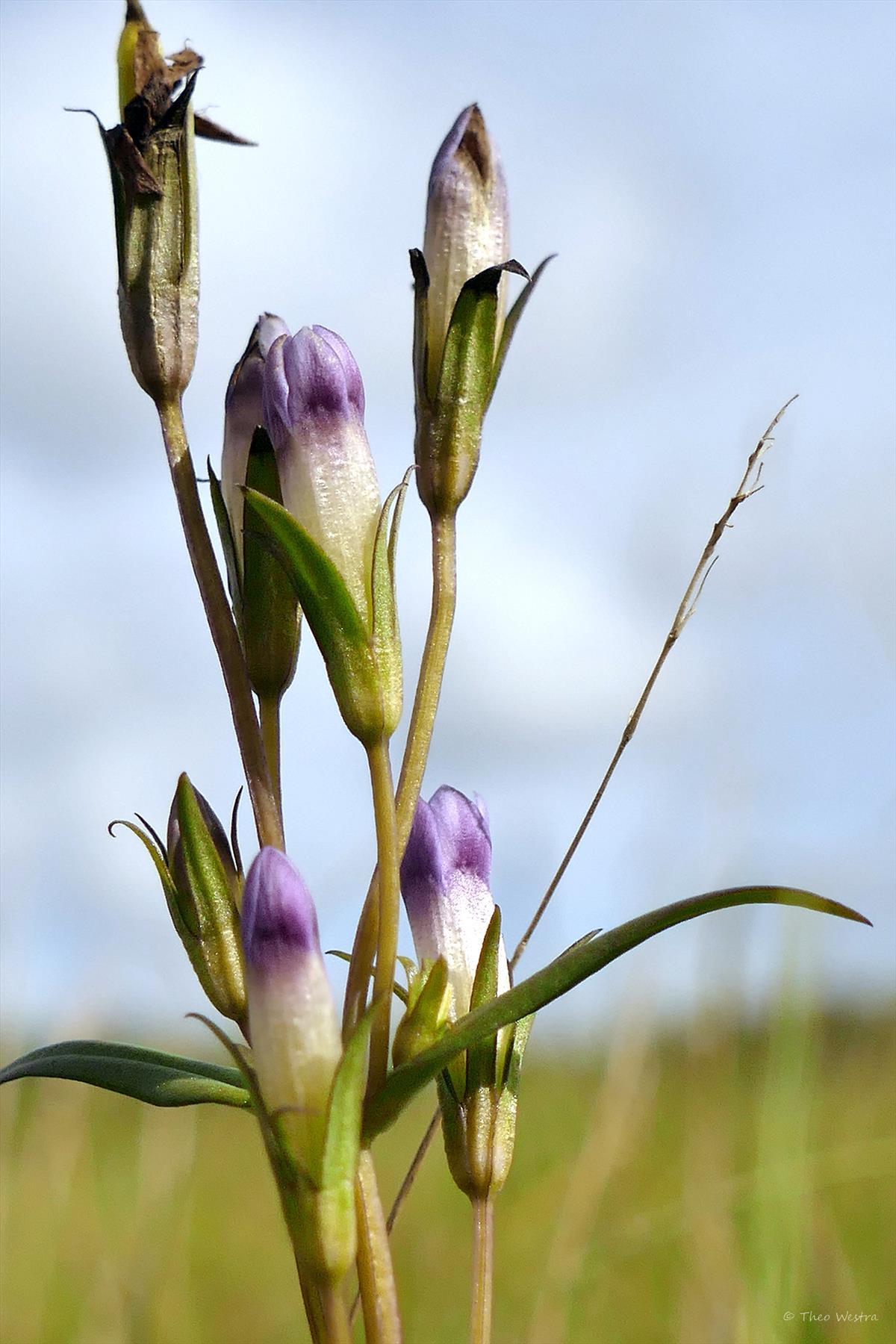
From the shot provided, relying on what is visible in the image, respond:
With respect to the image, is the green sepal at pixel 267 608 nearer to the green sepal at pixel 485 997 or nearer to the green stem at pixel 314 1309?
the green sepal at pixel 485 997

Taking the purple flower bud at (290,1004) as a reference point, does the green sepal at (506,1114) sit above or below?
below

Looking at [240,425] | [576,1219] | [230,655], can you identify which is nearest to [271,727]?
[230,655]

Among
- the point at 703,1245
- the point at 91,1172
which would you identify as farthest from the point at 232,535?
the point at 91,1172

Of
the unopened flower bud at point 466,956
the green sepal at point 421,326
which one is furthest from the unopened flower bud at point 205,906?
the green sepal at point 421,326

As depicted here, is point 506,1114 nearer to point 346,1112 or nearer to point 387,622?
point 346,1112

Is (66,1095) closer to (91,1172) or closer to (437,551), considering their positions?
(91,1172)

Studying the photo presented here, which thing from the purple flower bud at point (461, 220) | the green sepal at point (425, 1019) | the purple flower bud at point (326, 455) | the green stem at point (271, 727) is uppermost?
the purple flower bud at point (461, 220)
